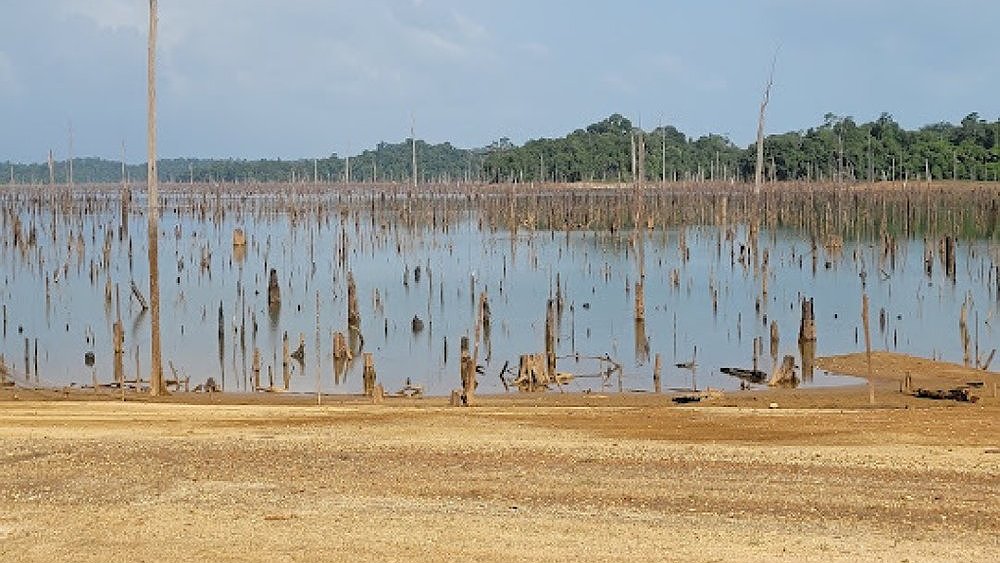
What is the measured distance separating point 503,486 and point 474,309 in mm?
19563

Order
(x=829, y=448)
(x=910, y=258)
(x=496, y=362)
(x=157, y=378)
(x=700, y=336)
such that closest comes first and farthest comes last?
(x=829, y=448) < (x=157, y=378) < (x=496, y=362) < (x=700, y=336) < (x=910, y=258)

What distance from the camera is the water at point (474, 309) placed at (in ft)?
73.5

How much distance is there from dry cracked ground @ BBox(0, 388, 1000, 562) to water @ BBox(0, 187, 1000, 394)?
6049 millimetres

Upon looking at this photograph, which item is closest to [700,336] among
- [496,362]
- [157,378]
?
[496,362]

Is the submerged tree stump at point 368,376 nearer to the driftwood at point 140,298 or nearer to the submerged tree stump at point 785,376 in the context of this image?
the submerged tree stump at point 785,376

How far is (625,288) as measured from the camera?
33844mm

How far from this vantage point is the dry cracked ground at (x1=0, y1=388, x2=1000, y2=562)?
8594mm

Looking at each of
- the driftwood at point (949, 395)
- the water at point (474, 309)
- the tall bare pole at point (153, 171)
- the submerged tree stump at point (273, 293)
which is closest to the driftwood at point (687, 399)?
the water at point (474, 309)

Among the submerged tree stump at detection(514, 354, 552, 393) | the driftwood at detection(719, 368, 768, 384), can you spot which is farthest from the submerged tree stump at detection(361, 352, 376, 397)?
the driftwood at detection(719, 368, 768, 384)

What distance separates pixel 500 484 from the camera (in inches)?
411

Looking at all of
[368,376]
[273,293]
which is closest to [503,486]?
[368,376]

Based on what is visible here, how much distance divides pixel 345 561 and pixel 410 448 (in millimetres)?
3899

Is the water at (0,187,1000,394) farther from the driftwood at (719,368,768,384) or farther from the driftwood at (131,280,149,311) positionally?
the driftwood at (131,280,149,311)

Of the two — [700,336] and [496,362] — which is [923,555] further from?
[700,336]
